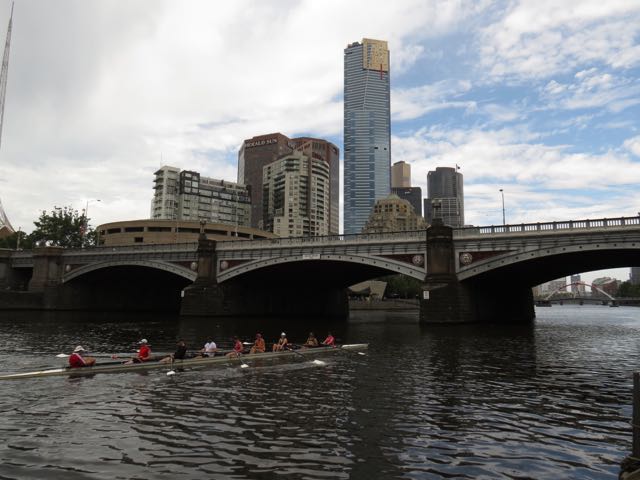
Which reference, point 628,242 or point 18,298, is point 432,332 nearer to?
point 628,242

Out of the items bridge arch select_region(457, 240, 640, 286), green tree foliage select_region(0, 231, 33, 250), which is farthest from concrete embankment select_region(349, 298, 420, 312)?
green tree foliage select_region(0, 231, 33, 250)

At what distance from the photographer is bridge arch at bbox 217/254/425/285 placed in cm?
4894

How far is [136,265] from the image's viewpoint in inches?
2638

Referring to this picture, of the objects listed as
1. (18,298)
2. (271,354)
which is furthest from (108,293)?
(271,354)

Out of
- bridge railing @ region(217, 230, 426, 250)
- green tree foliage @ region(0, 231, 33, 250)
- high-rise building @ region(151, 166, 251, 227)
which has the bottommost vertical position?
bridge railing @ region(217, 230, 426, 250)

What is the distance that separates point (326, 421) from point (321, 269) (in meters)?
50.8

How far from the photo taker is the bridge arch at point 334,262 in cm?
4894

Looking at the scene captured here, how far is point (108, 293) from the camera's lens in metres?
80.3

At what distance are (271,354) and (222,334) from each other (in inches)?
611

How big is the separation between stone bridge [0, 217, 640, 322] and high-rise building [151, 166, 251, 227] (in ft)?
303

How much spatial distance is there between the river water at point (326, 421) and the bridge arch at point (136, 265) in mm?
40212

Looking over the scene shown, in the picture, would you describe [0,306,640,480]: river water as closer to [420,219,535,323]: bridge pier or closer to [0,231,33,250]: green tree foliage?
[420,219,535,323]: bridge pier

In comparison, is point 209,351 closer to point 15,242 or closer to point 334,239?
point 334,239

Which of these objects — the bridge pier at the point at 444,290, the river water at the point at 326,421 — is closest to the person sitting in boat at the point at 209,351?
the river water at the point at 326,421
